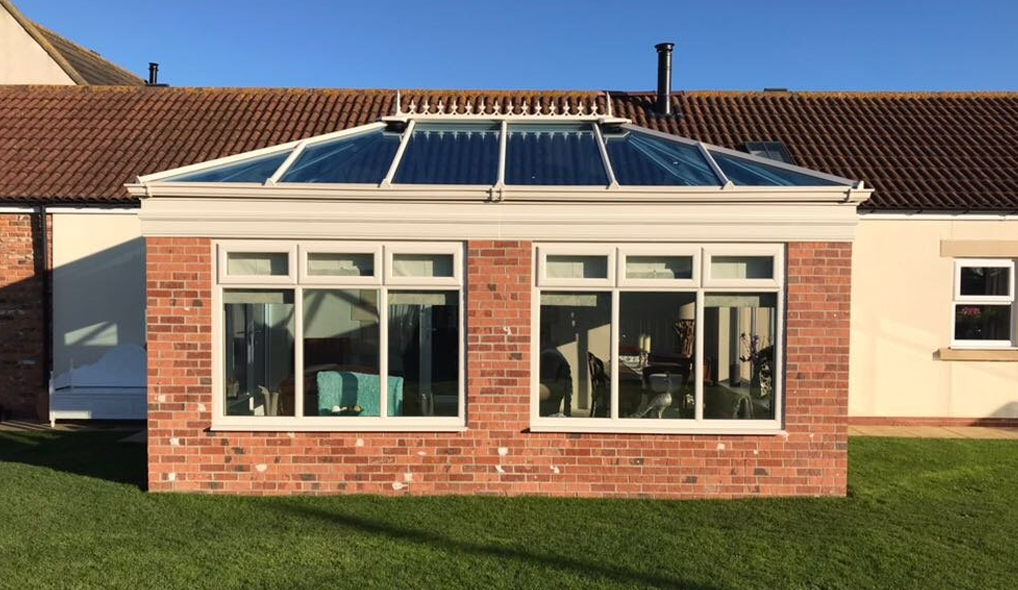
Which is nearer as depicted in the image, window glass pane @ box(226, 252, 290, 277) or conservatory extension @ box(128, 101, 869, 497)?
conservatory extension @ box(128, 101, 869, 497)

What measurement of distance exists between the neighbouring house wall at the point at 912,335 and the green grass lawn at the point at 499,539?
337 cm

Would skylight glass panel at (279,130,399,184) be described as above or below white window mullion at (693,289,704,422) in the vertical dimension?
above

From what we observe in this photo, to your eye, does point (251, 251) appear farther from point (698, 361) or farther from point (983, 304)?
point (983, 304)

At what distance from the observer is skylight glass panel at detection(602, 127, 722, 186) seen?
7230 millimetres

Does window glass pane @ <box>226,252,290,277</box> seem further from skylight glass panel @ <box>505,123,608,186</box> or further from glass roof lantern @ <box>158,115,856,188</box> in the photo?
skylight glass panel @ <box>505,123,608,186</box>

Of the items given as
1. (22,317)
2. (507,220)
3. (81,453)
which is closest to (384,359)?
(507,220)

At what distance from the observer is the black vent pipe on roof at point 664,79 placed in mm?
14445

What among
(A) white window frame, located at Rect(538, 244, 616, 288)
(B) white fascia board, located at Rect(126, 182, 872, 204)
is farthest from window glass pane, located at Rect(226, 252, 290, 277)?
(A) white window frame, located at Rect(538, 244, 616, 288)

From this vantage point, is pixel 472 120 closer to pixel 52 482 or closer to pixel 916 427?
pixel 52 482

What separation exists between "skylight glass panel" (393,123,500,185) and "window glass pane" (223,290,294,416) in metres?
1.78

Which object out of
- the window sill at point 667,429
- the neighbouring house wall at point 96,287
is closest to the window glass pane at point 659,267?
the window sill at point 667,429

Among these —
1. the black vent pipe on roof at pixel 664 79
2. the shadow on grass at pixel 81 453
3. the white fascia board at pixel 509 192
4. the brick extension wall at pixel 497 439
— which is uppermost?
the black vent pipe on roof at pixel 664 79

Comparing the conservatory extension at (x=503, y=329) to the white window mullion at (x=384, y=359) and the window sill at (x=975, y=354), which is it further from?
the window sill at (x=975, y=354)

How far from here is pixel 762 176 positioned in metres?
7.36
